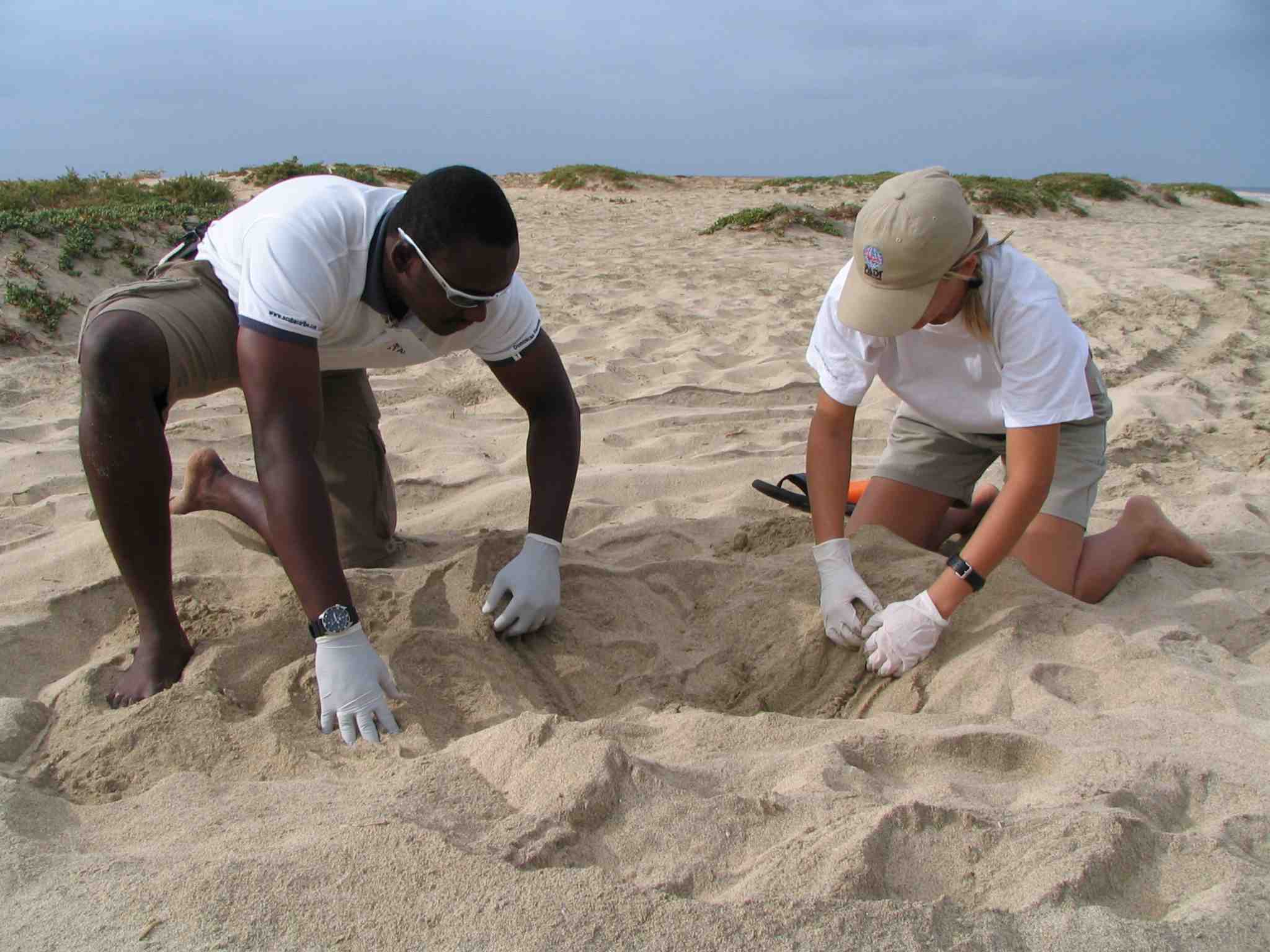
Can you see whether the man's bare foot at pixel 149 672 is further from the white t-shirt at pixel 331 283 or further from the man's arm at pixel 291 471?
the white t-shirt at pixel 331 283

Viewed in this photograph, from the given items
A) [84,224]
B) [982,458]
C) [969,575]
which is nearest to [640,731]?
[969,575]

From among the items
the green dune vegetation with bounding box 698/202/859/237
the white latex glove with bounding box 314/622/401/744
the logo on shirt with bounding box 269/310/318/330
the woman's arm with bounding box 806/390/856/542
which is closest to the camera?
the white latex glove with bounding box 314/622/401/744

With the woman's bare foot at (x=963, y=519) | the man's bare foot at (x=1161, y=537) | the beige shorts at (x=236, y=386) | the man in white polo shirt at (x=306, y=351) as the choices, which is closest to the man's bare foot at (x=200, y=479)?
the beige shorts at (x=236, y=386)

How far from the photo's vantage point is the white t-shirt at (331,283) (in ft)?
6.34

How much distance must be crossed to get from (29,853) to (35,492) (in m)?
1.96

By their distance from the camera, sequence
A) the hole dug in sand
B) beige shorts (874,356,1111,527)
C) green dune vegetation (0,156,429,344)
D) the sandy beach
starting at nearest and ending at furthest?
the sandy beach, the hole dug in sand, beige shorts (874,356,1111,527), green dune vegetation (0,156,429,344)

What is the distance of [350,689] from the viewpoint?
180 cm

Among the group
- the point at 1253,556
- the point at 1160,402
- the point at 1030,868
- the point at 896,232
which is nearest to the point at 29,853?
the point at 1030,868

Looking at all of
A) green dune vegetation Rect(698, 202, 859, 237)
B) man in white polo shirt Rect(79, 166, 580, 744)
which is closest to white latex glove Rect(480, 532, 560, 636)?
man in white polo shirt Rect(79, 166, 580, 744)

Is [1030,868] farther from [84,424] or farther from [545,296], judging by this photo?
[545,296]

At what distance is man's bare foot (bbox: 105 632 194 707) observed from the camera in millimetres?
1896

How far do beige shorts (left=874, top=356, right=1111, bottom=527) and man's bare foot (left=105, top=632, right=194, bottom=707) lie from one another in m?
1.89

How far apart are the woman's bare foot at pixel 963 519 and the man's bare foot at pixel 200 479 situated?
2.02 meters

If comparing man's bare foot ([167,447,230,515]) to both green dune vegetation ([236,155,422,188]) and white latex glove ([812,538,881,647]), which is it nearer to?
white latex glove ([812,538,881,647])
